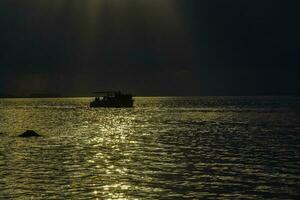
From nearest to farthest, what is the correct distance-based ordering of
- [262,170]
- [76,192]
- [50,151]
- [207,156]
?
[76,192]
[262,170]
[207,156]
[50,151]

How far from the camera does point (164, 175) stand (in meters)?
33.1

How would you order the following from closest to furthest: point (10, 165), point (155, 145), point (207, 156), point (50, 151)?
point (10, 165), point (207, 156), point (50, 151), point (155, 145)

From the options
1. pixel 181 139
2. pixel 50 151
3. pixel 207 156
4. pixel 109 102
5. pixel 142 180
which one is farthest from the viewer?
pixel 109 102

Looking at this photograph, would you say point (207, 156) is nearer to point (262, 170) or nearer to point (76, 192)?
point (262, 170)

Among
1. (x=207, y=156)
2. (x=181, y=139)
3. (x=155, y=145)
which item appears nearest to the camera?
(x=207, y=156)

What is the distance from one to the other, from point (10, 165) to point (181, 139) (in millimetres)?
29645

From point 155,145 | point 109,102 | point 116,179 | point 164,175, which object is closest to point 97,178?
point 116,179

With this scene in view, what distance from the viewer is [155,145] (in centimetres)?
5538

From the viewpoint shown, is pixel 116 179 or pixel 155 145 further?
pixel 155 145

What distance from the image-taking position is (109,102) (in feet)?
646

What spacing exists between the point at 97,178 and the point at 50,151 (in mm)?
18067

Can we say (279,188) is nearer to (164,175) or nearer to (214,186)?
(214,186)

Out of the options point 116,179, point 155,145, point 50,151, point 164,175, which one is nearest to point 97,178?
point 116,179

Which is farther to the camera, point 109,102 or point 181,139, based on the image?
point 109,102
